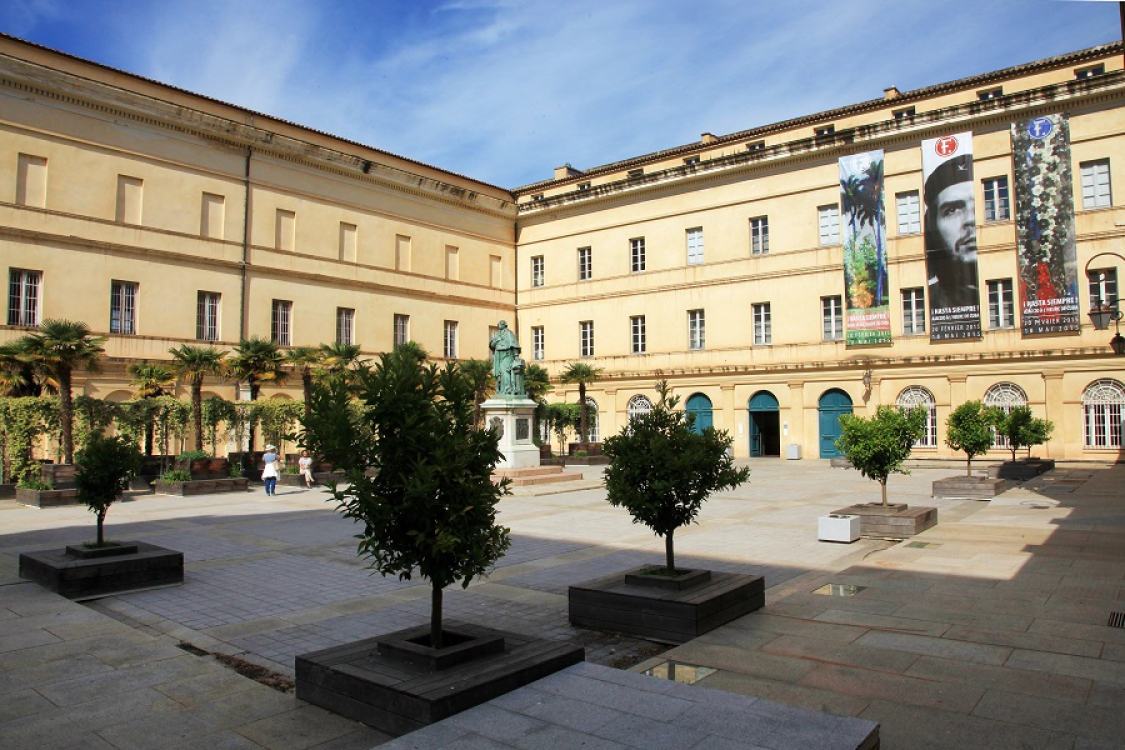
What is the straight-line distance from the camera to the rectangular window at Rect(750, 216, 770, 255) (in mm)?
39031

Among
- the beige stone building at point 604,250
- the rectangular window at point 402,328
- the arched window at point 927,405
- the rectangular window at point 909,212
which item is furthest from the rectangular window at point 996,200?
the rectangular window at point 402,328

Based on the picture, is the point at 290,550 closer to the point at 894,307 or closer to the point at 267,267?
the point at 267,267

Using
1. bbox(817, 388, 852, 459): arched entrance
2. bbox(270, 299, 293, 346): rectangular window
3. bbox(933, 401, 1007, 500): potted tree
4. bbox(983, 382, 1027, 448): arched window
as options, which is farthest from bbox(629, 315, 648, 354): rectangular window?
bbox(933, 401, 1007, 500): potted tree

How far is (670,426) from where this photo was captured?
827cm

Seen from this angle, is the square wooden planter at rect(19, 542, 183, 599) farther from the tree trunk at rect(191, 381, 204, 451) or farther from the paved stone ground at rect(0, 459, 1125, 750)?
the tree trunk at rect(191, 381, 204, 451)

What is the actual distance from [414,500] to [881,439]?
11.1 metres

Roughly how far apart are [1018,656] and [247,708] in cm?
603

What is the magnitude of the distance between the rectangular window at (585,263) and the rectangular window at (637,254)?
8.57 ft

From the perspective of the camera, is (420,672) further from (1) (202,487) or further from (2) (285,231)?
(2) (285,231)

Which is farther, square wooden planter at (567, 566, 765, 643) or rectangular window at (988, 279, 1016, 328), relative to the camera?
rectangular window at (988, 279, 1016, 328)

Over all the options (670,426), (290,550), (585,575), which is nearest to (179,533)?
(290,550)

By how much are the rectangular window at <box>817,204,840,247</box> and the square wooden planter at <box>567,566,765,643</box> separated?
3171 centimetres

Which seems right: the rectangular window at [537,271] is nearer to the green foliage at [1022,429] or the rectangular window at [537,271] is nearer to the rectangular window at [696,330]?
the rectangular window at [696,330]

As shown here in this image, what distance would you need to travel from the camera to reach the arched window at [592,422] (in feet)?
141
